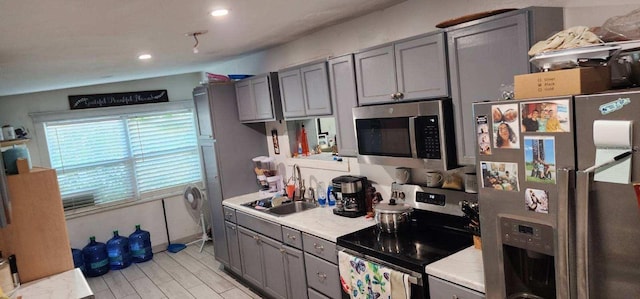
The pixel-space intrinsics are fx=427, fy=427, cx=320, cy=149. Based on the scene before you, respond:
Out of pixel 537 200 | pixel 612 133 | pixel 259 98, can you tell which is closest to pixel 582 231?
pixel 537 200

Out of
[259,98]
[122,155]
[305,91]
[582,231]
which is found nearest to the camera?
[582,231]

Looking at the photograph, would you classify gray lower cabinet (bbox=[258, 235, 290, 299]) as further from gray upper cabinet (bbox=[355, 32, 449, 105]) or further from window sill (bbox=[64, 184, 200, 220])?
window sill (bbox=[64, 184, 200, 220])

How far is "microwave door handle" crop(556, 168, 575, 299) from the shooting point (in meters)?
1.40

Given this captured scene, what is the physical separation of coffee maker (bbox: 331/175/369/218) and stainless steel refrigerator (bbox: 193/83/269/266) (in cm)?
171

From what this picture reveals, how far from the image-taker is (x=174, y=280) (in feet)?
16.7

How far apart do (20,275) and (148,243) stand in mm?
3326

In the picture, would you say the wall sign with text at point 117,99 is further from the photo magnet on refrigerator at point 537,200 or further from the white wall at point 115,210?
the photo magnet on refrigerator at point 537,200

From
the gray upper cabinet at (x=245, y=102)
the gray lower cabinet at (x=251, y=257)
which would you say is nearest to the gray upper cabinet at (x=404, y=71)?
the gray upper cabinet at (x=245, y=102)

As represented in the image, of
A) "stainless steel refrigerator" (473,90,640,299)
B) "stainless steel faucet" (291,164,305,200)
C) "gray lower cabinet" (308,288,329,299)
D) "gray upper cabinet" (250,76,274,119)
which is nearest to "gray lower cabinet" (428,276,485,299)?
"stainless steel refrigerator" (473,90,640,299)

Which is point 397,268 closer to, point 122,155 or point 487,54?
point 487,54

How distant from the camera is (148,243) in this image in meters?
5.98

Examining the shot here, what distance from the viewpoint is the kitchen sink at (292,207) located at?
13.7 feet

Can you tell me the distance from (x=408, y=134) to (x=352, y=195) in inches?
38.9

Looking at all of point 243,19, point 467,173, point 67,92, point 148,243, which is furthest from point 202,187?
point 467,173
